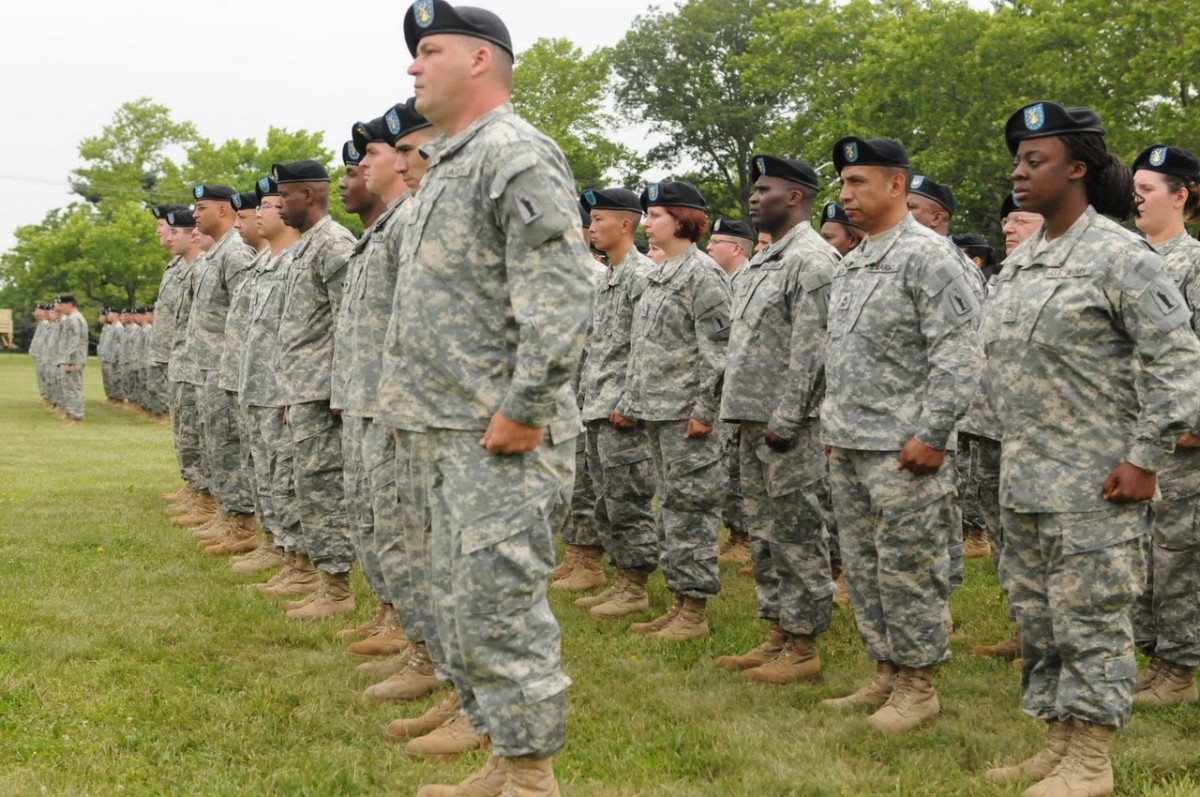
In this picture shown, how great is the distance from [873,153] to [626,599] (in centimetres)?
340

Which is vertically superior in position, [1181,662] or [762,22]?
[762,22]

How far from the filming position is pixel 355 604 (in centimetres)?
698

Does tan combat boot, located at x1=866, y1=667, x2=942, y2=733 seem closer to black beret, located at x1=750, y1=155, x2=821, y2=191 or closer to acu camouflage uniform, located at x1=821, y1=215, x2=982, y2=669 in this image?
acu camouflage uniform, located at x1=821, y1=215, x2=982, y2=669

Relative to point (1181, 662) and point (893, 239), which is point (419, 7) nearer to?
point (893, 239)

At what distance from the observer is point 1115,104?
26312 mm

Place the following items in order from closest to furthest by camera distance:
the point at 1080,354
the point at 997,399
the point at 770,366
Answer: the point at 1080,354 < the point at 997,399 < the point at 770,366

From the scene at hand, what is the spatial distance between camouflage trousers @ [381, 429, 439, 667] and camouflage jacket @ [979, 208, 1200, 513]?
2101 mm

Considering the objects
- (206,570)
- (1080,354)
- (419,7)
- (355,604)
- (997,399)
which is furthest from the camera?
(206,570)

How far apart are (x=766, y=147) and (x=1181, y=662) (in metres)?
38.0

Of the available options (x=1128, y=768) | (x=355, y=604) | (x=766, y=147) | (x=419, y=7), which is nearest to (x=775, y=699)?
(x=1128, y=768)

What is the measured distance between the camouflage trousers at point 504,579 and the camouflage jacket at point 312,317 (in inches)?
134

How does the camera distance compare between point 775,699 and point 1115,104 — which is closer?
point 775,699

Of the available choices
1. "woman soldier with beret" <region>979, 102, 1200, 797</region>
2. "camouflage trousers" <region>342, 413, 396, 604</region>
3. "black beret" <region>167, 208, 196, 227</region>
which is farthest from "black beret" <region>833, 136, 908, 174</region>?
"black beret" <region>167, 208, 196, 227</region>

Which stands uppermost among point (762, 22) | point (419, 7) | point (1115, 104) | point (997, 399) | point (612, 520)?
point (762, 22)
